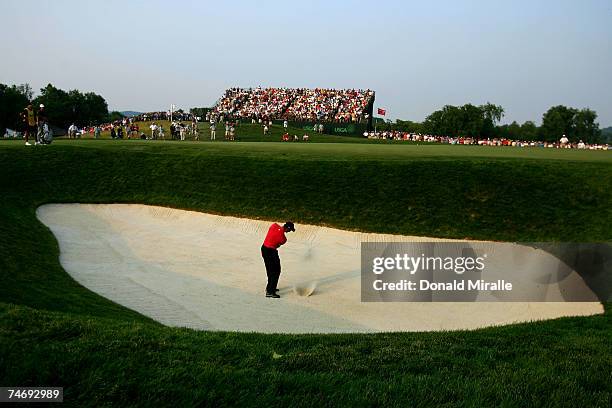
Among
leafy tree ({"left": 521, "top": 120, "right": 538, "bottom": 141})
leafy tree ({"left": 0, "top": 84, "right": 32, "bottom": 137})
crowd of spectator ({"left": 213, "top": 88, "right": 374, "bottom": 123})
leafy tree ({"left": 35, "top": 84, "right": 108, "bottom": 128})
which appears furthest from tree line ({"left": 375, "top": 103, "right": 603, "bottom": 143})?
leafy tree ({"left": 0, "top": 84, "right": 32, "bottom": 137})

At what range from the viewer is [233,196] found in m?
23.7

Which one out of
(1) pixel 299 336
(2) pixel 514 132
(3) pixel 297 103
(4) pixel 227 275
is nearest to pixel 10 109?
(3) pixel 297 103

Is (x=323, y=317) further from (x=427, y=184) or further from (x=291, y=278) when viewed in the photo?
(x=427, y=184)

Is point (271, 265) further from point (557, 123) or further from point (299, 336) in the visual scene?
point (557, 123)

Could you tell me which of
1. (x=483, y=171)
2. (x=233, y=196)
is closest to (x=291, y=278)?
(x=233, y=196)

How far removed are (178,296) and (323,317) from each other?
3807 mm

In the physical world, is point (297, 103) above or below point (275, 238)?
above

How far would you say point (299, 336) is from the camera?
321 inches

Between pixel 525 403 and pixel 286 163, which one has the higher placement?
pixel 286 163

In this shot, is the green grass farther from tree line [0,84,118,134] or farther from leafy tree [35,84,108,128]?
leafy tree [35,84,108,128]

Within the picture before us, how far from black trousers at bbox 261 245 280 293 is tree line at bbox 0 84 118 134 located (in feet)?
282

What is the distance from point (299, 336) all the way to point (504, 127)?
535 feet

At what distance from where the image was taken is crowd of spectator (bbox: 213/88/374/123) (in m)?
84.1

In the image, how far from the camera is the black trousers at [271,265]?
1413cm
